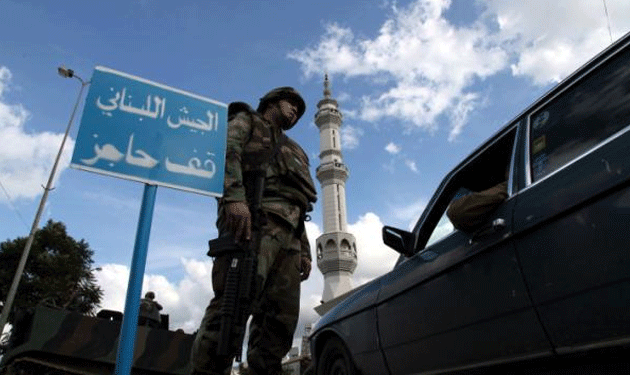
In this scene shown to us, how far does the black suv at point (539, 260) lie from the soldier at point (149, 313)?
16.1ft

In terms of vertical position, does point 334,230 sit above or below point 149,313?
above

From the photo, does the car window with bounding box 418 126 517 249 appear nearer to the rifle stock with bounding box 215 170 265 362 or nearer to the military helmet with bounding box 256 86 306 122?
the rifle stock with bounding box 215 170 265 362

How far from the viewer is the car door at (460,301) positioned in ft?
6.37

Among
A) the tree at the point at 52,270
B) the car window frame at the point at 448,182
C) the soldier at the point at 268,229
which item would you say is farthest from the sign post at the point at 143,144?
the tree at the point at 52,270

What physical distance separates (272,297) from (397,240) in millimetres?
859

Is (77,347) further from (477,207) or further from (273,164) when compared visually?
(477,207)

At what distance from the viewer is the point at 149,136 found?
2551 mm

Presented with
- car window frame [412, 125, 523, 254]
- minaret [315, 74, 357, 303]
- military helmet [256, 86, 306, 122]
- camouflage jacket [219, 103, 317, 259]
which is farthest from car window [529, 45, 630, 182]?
minaret [315, 74, 357, 303]

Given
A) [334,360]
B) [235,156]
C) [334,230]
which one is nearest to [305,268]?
[334,360]

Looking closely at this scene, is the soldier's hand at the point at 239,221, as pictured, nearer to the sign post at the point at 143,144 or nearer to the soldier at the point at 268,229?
the soldier at the point at 268,229

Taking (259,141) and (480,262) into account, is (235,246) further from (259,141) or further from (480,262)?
(480,262)

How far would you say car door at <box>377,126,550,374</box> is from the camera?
1.94m

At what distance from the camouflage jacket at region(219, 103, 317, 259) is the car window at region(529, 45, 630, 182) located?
1.59 metres

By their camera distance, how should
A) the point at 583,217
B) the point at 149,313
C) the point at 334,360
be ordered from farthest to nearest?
the point at 149,313 < the point at 334,360 < the point at 583,217
